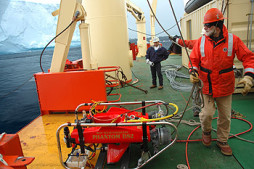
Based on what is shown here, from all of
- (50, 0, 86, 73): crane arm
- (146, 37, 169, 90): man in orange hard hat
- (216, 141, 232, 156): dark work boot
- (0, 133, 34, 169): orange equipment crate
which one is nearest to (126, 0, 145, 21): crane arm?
(146, 37, 169, 90): man in orange hard hat

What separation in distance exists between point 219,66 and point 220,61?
7 centimetres

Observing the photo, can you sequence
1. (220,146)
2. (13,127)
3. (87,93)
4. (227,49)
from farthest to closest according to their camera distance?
(13,127)
(87,93)
(220,146)
(227,49)

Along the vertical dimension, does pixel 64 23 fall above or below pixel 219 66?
above

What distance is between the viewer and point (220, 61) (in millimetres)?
2416

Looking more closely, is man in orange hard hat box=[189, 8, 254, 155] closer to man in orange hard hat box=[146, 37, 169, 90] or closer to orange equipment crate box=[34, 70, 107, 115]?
orange equipment crate box=[34, 70, 107, 115]

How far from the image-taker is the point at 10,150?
1924mm

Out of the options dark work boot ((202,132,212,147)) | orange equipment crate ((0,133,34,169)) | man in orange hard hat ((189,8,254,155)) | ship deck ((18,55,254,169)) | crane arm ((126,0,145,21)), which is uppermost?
crane arm ((126,0,145,21))

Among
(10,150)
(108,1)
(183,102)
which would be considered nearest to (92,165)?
(10,150)

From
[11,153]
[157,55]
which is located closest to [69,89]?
[11,153]

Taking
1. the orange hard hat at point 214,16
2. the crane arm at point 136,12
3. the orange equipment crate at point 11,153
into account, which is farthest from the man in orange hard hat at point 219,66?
the crane arm at point 136,12

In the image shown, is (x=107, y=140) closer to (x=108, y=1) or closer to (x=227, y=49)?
(x=227, y=49)

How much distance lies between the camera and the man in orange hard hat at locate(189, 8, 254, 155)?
2.36m

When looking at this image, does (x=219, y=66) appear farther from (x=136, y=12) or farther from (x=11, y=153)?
(x=136, y=12)

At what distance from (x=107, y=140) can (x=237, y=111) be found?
313 cm
